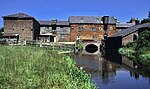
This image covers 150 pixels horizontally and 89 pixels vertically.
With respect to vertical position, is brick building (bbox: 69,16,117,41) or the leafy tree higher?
brick building (bbox: 69,16,117,41)

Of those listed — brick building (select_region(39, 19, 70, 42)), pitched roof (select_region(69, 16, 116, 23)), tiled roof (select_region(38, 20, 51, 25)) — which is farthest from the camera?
tiled roof (select_region(38, 20, 51, 25))

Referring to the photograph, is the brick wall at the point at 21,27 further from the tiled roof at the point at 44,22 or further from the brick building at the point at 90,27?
the brick building at the point at 90,27

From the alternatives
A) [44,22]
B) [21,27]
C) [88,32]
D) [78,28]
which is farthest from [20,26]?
[88,32]

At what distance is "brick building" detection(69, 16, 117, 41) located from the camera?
94.6m

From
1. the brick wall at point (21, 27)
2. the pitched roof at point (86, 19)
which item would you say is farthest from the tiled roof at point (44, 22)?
the brick wall at point (21, 27)

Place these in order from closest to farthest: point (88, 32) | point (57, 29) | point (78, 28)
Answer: point (78, 28) < point (57, 29) < point (88, 32)

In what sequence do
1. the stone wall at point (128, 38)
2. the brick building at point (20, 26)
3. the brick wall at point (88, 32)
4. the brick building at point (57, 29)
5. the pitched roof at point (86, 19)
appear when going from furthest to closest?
the pitched roof at point (86, 19) → the brick wall at point (88, 32) → the brick building at point (57, 29) → the brick building at point (20, 26) → the stone wall at point (128, 38)

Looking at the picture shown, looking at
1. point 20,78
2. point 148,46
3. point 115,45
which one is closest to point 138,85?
point 20,78

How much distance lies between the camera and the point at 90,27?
95.3 m

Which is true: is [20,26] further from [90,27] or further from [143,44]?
[143,44]

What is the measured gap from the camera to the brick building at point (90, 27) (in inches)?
3725

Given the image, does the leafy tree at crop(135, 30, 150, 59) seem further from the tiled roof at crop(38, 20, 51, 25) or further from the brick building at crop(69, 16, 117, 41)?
the tiled roof at crop(38, 20, 51, 25)

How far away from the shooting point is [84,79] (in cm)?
1648

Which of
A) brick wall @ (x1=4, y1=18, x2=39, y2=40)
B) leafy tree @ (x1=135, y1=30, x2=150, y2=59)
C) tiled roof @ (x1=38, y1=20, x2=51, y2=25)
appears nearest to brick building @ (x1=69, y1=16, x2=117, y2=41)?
tiled roof @ (x1=38, y1=20, x2=51, y2=25)
